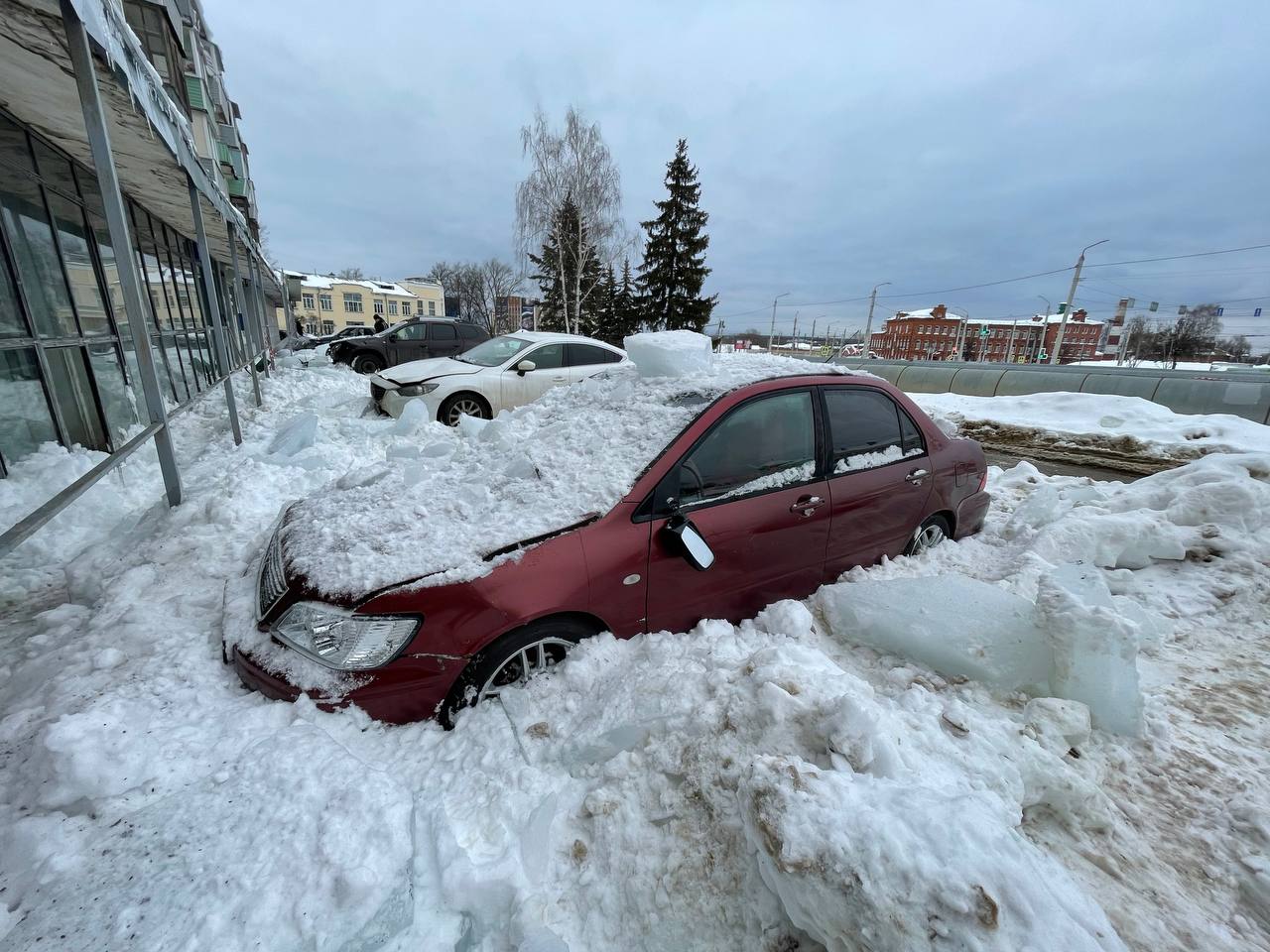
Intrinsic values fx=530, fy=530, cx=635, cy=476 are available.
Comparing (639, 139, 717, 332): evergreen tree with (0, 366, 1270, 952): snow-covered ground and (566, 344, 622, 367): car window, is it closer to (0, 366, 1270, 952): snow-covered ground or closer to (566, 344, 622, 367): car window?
(566, 344, 622, 367): car window

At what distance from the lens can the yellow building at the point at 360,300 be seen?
57000mm

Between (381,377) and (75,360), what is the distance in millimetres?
3074

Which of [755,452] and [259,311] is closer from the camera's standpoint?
[755,452]

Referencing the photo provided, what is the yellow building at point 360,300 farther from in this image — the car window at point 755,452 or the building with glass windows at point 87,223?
the car window at point 755,452

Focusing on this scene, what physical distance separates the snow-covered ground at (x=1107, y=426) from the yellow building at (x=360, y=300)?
56766mm

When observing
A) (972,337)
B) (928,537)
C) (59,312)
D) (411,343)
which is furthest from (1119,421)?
(972,337)

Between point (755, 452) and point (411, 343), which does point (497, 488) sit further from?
point (411, 343)

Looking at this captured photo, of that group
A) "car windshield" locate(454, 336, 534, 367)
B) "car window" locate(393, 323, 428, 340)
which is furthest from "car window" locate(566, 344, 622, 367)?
"car window" locate(393, 323, 428, 340)

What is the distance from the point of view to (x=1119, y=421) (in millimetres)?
8125

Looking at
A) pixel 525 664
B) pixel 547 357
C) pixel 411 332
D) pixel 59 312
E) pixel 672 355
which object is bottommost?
pixel 525 664

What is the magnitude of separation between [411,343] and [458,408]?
7933 mm

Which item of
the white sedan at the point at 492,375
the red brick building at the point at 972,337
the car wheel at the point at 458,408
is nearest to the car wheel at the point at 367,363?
the white sedan at the point at 492,375

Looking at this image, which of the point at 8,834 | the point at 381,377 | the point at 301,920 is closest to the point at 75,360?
the point at 381,377

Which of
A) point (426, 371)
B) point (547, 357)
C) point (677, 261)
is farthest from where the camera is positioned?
point (677, 261)
